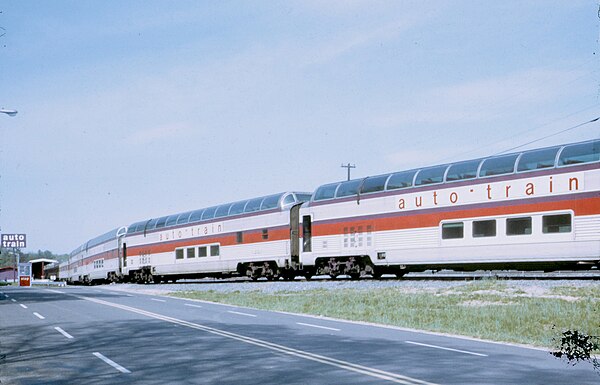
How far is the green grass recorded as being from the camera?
1508 cm

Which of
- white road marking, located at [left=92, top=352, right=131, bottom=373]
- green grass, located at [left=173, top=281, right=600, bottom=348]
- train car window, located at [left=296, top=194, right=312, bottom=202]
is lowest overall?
green grass, located at [left=173, top=281, right=600, bottom=348]

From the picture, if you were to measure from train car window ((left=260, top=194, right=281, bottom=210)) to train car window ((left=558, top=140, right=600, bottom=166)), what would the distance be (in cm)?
1709

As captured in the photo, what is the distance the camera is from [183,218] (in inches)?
1812

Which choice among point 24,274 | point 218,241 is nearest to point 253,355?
point 218,241

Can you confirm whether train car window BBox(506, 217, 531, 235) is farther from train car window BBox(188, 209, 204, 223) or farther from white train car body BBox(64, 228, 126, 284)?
white train car body BBox(64, 228, 126, 284)

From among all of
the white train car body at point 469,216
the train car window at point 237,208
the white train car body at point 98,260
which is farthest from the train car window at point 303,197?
the white train car body at point 98,260

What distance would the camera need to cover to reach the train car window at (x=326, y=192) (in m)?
32.5

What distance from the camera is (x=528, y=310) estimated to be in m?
16.9

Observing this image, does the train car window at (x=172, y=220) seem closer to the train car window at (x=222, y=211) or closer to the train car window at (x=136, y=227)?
the train car window at (x=136, y=227)

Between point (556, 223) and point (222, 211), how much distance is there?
23185mm

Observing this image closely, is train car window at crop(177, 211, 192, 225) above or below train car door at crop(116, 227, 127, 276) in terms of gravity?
above

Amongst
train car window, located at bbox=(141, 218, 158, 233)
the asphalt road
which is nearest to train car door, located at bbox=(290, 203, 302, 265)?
the asphalt road

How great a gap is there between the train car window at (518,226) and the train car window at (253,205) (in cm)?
1699

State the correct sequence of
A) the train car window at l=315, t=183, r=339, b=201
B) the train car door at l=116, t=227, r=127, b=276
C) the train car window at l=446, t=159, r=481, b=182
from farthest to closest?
the train car door at l=116, t=227, r=127, b=276 → the train car window at l=315, t=183, r=339, b=201 → the train car window at l=446, t=159, r=481, b=182
